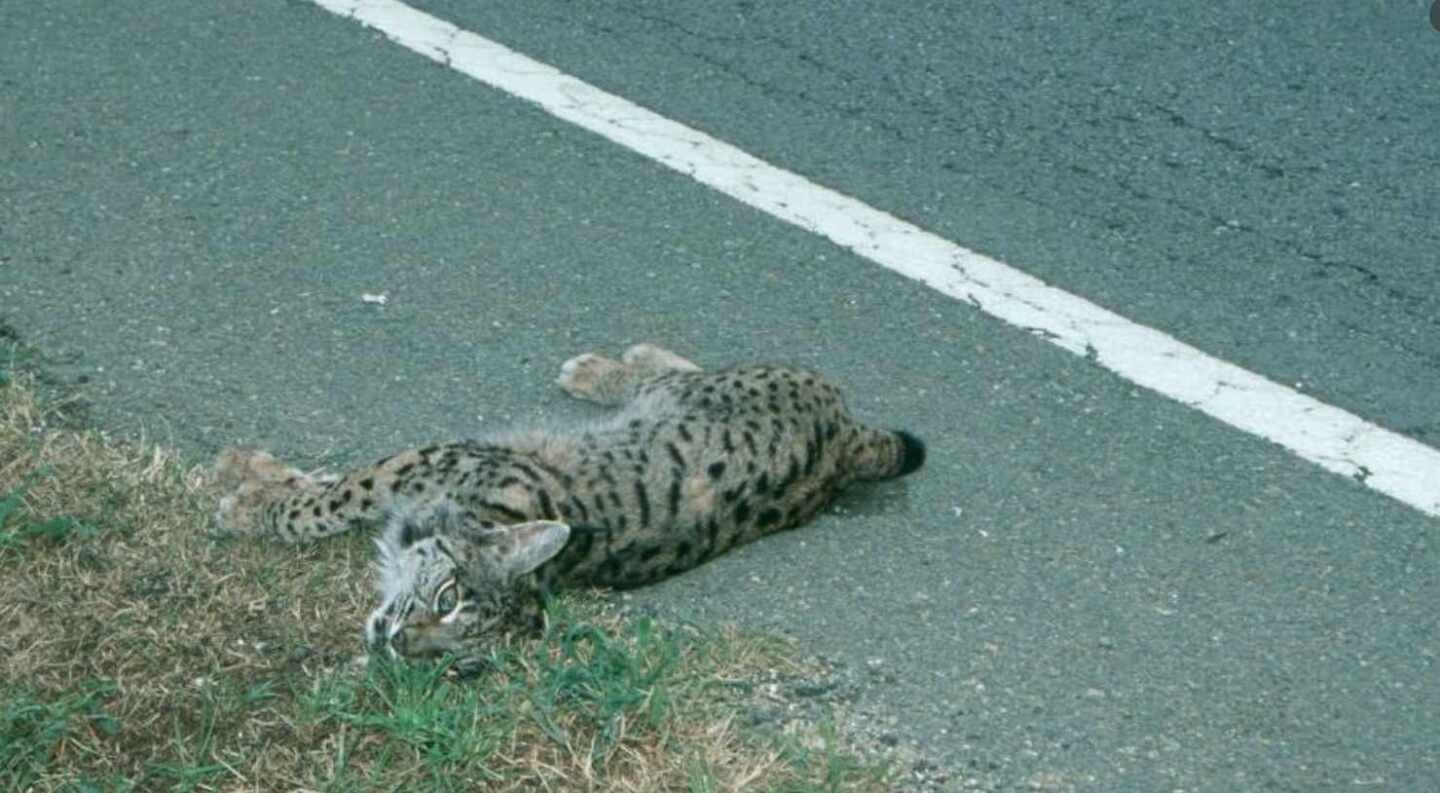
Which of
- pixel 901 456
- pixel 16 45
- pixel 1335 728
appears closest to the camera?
pixel 1335 728

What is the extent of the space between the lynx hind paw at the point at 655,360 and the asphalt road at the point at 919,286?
162 mm

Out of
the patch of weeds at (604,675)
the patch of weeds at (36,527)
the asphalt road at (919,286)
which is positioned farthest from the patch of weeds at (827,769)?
the patch of weeds at (36,527)

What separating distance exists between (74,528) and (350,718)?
0.84 meters

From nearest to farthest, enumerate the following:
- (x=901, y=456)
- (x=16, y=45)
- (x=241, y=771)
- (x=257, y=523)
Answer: (x=241, y=771) → (x=257, y=523) → (x=901, y=456) → (x=16, y=45)

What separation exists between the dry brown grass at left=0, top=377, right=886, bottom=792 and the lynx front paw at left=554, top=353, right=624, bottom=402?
764 mm

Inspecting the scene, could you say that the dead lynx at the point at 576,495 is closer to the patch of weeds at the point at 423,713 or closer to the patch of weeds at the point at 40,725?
the patch of weeds at the point at 423,713

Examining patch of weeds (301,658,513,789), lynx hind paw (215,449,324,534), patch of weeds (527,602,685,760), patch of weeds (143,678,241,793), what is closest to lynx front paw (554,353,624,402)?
lynx hind paw (215,449,324,534)

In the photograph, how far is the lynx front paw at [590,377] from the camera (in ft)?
17.5

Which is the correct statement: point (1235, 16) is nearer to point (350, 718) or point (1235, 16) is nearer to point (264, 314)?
point (264, 314)

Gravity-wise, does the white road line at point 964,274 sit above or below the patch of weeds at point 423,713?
above

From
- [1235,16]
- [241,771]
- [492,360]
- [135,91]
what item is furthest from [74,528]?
[1235,16]

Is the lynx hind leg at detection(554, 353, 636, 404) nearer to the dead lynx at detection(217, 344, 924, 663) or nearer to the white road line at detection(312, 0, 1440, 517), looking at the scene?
the dead lynx at detection(217, 344, 924, 663)

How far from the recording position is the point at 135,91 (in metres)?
6.60

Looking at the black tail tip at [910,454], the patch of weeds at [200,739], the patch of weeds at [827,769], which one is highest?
the black tail tip at [910,454]
